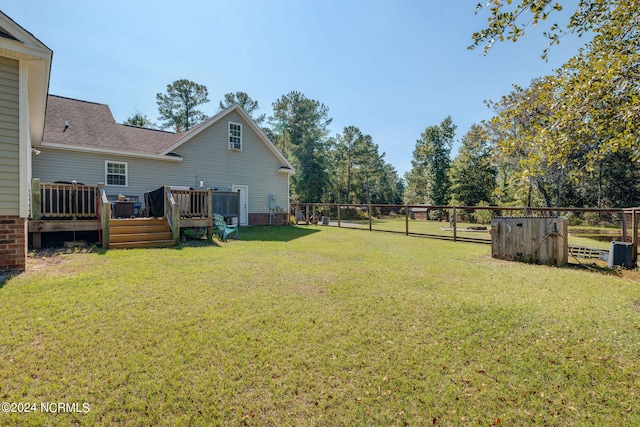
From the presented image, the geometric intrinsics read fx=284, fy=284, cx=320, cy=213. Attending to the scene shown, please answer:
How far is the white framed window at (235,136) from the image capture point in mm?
15336

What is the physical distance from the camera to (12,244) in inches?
212

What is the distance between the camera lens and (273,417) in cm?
216

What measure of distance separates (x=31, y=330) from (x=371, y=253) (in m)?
7.02

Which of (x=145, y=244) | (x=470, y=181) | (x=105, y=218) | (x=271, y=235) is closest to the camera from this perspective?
(x=105, y=218)

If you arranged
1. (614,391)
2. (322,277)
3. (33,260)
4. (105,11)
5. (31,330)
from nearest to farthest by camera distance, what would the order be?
(614,391) < (31,330) < (322,277) < (33,260) < (105,11)

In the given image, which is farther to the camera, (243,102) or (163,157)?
(243,102)

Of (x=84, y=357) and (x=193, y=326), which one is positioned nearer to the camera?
(x=84, y=357)

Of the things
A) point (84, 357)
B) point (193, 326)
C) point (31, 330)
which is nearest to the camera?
point (84, 357)

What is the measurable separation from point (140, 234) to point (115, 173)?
5.81 metres

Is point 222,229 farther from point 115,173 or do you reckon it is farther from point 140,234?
point 115,173

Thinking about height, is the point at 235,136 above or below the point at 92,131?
above

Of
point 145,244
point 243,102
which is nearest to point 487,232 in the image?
point 145,244

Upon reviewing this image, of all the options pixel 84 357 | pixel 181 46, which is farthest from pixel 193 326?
pixel 181 46

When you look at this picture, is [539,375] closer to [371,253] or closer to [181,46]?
[371,253]
